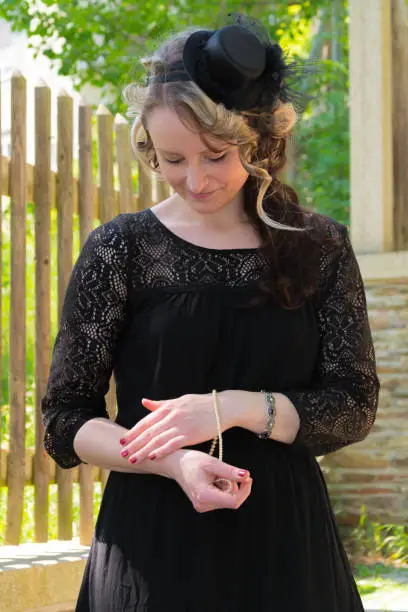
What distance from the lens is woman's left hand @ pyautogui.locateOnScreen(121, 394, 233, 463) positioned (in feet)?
6.47

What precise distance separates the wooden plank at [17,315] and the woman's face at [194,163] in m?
2.81

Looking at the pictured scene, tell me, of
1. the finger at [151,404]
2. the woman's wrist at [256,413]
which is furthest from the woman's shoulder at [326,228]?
the finger at [151,404]

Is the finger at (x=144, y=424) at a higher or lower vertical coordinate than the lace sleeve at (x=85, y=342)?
lower

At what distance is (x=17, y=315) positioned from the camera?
490 centimetres

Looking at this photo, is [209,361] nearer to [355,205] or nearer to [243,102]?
[243,102]

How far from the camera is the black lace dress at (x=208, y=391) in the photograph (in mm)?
2078

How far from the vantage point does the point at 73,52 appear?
10.8 metres

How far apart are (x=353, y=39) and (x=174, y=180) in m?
5.33

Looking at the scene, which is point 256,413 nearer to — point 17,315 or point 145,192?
point 17,315

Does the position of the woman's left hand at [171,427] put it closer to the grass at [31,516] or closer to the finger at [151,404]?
the finger at [151,404]

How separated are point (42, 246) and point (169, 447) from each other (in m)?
3.23

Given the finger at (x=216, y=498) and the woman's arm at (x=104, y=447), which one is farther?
the woman's arm at (x=104, y=447)

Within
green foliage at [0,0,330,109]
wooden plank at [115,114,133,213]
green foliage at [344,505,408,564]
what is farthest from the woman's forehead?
green foliage at [0,0,330,109]

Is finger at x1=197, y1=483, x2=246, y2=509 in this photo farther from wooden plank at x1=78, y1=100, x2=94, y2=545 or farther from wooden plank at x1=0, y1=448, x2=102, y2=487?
wooden plank at x1=78, y1=100, x2=94, y2=545
